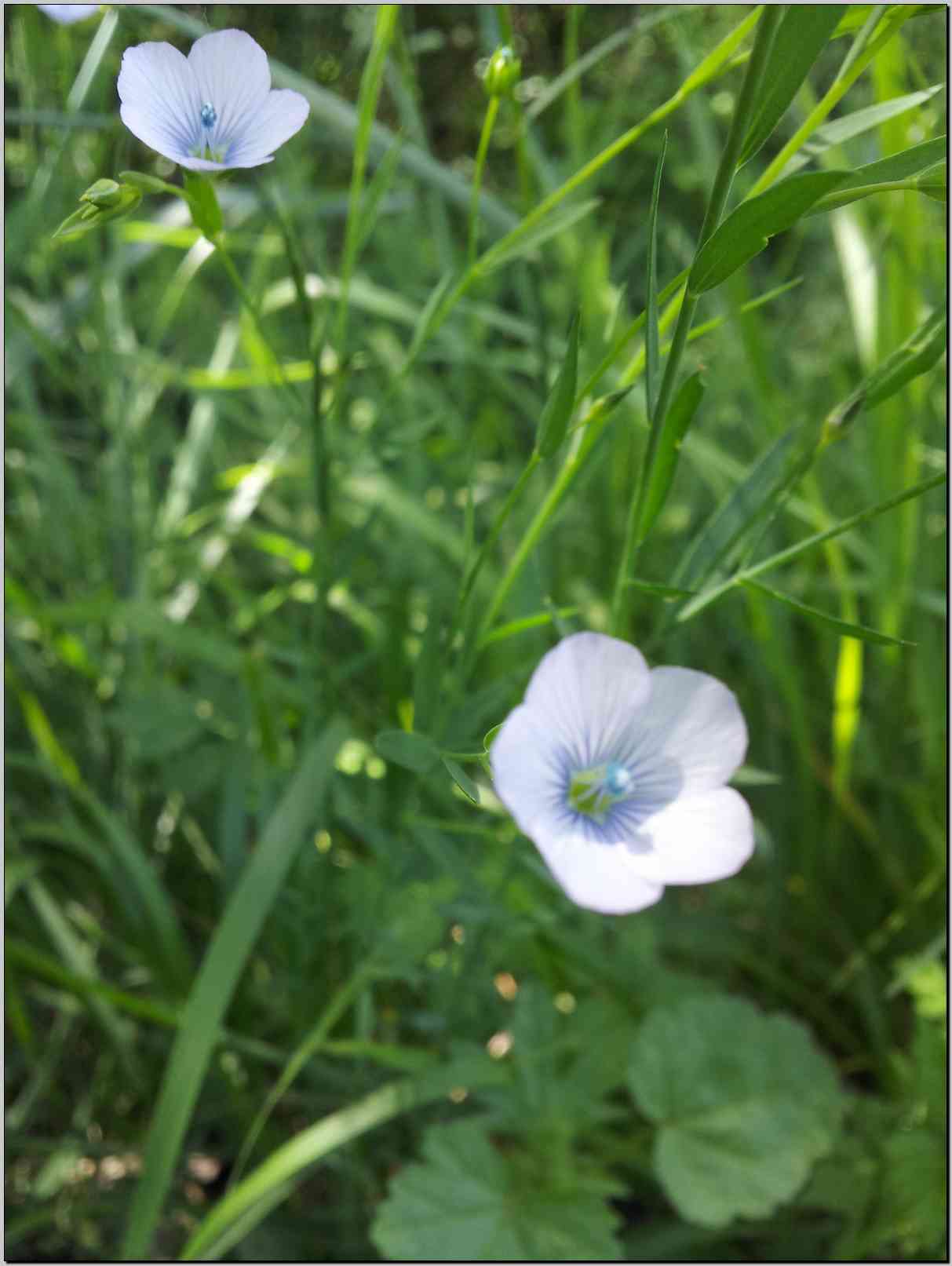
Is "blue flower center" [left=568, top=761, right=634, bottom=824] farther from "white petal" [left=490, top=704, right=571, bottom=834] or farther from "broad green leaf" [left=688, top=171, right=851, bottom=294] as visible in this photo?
"broad green leaf" [left=688, top=171, right=851, bottom=294]

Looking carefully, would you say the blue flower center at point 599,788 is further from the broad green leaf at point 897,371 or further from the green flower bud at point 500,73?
the green flower bud at point 500,73

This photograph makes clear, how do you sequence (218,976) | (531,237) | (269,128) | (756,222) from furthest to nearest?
1. (218,976)
2. (531,237)
3. (269,128)
4. (756,222)

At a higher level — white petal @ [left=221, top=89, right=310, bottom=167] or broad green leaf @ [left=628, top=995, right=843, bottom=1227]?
white petal @ [left=221, top=89, right=310, bottom=167]

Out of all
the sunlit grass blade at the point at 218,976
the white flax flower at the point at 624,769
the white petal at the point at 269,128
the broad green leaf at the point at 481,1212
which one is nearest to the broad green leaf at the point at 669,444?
the white flax flower at the point at 624,769

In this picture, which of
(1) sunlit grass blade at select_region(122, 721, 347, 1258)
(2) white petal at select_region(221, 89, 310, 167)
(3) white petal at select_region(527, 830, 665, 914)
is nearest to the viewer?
(3) white petal at select_region(527, 830, 665, 914)

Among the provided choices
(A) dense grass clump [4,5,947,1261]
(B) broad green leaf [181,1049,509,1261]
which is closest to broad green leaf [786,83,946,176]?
(A) dense grass clump [4,5,947,1261]

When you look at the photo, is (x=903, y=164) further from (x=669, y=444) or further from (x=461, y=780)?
(x=461, y=780)

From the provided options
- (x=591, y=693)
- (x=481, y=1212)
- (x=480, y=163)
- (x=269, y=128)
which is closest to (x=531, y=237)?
(x=480, y=163)
